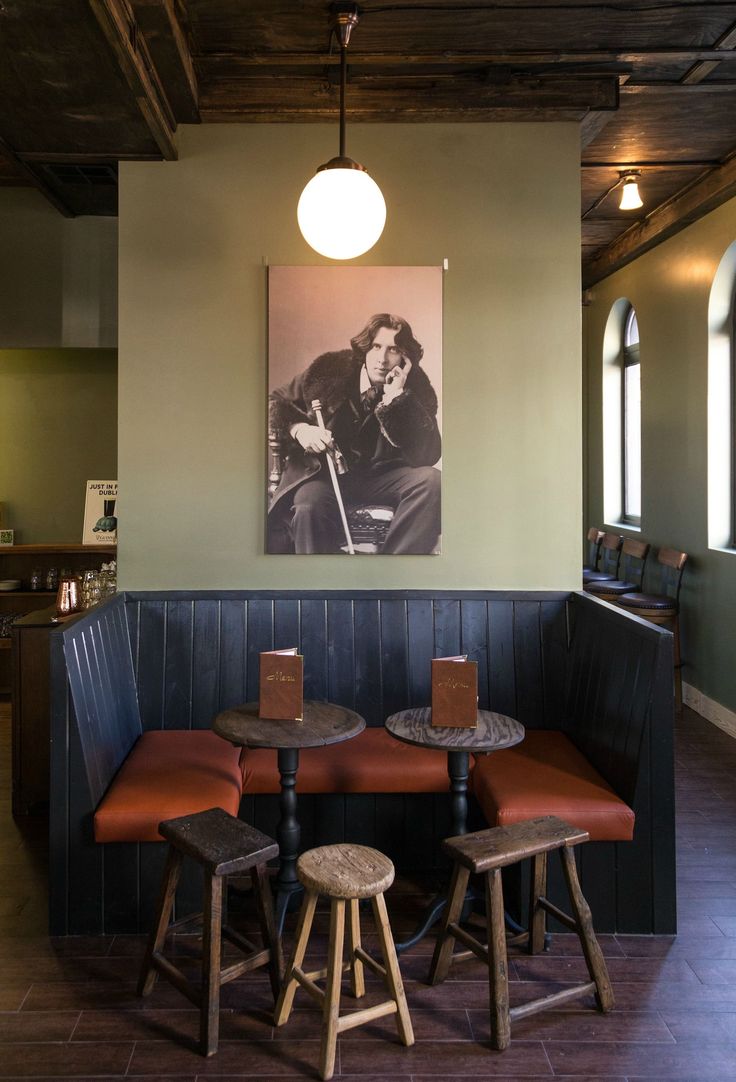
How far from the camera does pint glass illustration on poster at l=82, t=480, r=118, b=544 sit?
194 inches

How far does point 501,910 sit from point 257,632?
157 centimetres

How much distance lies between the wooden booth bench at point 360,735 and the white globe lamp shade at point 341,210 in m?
1.37

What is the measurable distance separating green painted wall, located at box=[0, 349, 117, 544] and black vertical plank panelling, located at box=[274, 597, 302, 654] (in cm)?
241

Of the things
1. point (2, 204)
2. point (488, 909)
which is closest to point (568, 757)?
point (488, 909)

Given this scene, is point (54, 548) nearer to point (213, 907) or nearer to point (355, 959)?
point (213, 907)

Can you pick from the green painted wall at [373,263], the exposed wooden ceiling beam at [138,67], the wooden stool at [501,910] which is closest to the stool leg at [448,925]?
the wooden stool at [501,910]

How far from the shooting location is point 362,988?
2.22m

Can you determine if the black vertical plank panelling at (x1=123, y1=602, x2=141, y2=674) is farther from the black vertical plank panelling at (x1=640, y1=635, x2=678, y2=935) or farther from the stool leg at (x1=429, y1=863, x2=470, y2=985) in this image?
the black vertical plank panelling at (x1=640, y1=635, x2=678, y2=935)

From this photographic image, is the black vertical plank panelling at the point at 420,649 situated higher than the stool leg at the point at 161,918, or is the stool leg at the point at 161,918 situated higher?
the black vertical plank panelling at the point at 420,649

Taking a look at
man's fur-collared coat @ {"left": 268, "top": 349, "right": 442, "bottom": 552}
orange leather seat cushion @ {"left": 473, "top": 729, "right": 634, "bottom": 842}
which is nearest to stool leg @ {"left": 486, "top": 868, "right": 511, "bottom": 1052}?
orange leather seat cushion @ {"left": 473, "top": 729, "right": 634, "bottom": 842}

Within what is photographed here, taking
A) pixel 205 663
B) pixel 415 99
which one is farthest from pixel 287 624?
pixel 415 99

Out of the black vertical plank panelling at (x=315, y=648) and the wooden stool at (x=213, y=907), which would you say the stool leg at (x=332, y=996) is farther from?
the black vertical plank panelling at (x=315, y=648)

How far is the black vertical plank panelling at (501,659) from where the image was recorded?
331cm

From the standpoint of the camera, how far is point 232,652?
3.31 metres
